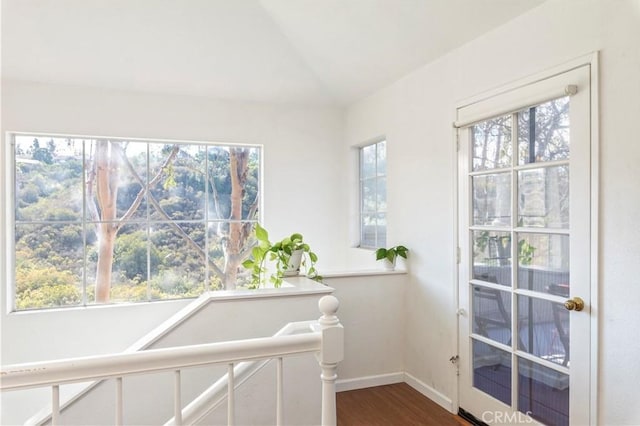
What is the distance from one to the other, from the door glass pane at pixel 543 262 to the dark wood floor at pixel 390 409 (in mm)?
Result: 1090

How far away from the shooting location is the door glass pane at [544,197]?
6.84 ft

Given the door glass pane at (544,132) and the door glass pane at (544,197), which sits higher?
the door glass pane at (544,132)

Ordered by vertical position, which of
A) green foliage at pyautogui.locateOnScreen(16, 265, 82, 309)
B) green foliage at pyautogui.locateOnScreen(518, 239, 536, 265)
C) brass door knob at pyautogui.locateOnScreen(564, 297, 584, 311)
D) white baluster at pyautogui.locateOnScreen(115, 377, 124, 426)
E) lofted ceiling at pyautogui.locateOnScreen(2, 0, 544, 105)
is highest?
lofted ceiling at pyautogui.locateOnScreen(2, 0, 544, 105)

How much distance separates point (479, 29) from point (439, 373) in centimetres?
235

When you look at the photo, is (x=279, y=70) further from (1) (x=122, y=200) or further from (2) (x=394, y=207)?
(1) (x=122, y=200)

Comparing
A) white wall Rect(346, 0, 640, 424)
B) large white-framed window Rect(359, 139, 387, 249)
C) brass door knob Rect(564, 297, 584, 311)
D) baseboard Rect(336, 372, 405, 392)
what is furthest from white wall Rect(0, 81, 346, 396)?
brass door knob Rect(564, 297, 584, 311)

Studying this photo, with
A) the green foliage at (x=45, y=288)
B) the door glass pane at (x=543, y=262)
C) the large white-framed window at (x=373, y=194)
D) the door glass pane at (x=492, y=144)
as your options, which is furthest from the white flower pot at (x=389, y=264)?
the green foliage at (x=45, y=288)

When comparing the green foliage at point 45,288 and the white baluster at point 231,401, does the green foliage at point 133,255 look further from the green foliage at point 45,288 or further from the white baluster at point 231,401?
the white baluster at point 231,401

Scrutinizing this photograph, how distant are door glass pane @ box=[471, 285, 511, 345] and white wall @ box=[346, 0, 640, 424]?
8.3 inches

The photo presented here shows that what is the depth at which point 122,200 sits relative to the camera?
12.6ft

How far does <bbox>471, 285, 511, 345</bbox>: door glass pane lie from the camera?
2430 mm

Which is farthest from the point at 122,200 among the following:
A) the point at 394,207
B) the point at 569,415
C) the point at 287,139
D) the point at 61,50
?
the point at 569,415

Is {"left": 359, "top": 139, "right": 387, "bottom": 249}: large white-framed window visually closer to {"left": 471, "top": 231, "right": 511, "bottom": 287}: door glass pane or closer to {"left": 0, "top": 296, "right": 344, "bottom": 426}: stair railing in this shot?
{"left": 471, "top": 231, "right": 511, "bottom": 287}: door glass pane

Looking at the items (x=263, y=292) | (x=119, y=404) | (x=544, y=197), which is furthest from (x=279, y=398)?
(x=544, y=197)
